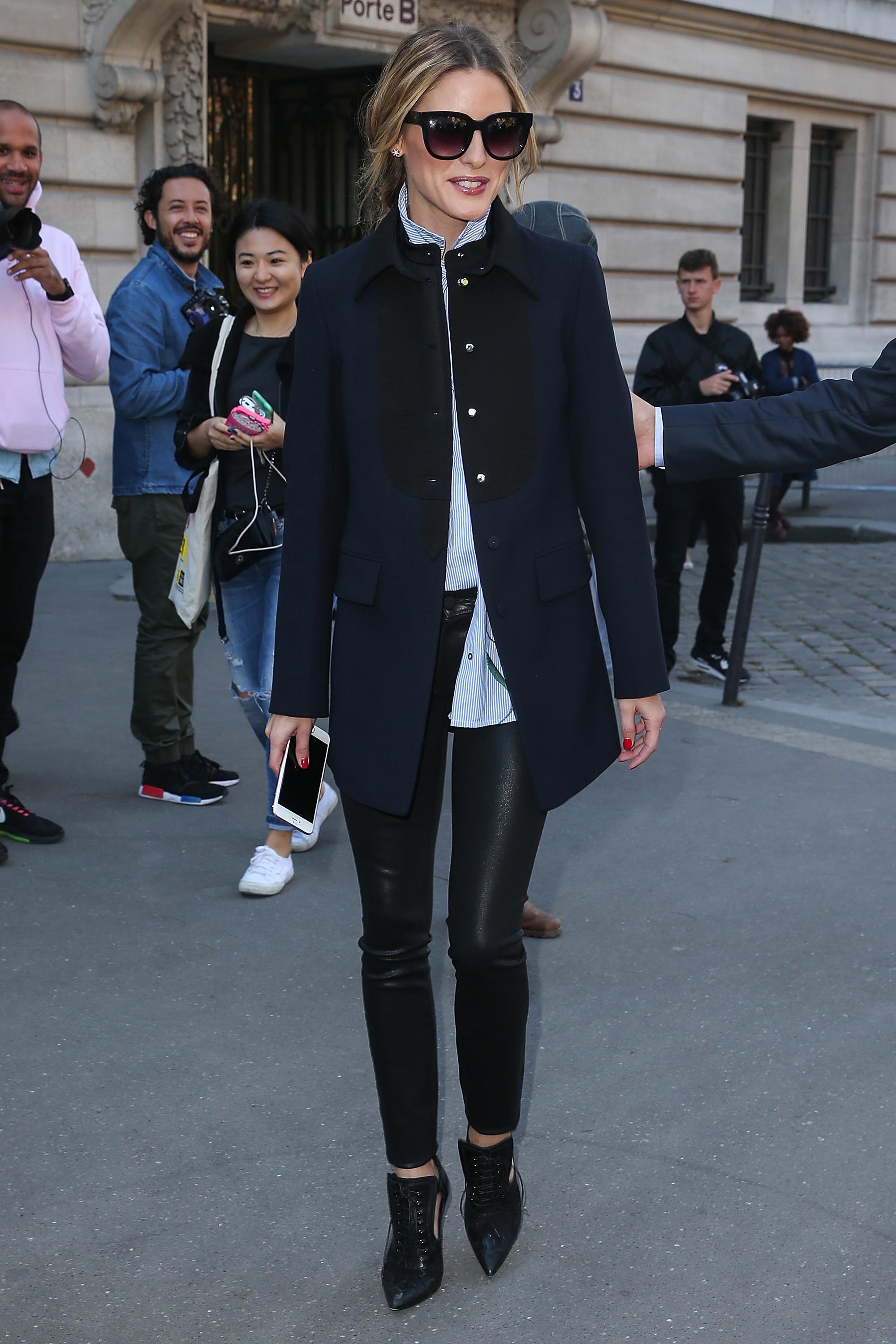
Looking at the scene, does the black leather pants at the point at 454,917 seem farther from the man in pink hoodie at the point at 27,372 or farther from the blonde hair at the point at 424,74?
the man in pink hoodie at the point at 27,372

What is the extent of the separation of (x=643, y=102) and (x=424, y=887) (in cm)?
1407

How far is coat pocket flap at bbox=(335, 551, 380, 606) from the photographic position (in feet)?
8.54

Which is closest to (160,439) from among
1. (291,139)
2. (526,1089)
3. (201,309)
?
(201,309)

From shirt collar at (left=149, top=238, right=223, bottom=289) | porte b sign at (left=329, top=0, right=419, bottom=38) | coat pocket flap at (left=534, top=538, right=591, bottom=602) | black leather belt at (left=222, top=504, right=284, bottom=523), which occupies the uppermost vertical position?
porte b sign at (left=329, top=0, right=419, bottom=38)

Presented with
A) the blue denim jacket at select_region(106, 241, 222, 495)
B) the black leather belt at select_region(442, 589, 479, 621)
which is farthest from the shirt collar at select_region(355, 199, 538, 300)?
the blue denim jacket at select_region(106, 241, 222, 495)

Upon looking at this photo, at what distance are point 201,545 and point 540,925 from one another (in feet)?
5.21

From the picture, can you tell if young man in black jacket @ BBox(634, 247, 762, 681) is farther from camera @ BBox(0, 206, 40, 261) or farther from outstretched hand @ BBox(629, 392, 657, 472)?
outstretched hand @ BBox(629, 392, 657, 472)

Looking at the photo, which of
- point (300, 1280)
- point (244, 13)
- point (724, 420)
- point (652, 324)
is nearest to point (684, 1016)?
point (300, 1280)

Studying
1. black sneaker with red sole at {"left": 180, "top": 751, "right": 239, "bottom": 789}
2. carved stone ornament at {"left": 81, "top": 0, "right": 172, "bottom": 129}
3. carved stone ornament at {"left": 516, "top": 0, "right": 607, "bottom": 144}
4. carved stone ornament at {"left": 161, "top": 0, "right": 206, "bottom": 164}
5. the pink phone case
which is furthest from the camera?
carved stone ornament at {"left": 516, "top": 0, "right": 607, "bottom": 144}

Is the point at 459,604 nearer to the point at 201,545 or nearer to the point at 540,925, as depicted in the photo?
the point at 540,925

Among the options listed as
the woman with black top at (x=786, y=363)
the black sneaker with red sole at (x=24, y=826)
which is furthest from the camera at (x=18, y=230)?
the woman with black top at (x=786, y=363)

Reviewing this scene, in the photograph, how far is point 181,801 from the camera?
222 inches

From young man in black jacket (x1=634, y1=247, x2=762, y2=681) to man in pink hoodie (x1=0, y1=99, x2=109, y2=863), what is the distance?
334 centimetres

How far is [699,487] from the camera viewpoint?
25.0ft
